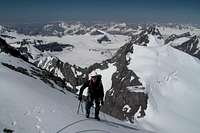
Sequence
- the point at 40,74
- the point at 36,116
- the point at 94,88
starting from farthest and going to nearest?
the point at 40,74
the point at 94,88
the point at 36,116

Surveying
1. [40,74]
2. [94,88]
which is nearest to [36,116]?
[94,88]

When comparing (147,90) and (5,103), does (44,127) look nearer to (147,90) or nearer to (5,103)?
(5,103)

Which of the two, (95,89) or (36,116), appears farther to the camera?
(95,89)

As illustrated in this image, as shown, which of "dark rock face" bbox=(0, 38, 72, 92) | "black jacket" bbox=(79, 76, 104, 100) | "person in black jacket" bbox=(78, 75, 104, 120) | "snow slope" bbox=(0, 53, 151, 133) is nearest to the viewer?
"snow slope" bbox=(0, 53, 151, 133)

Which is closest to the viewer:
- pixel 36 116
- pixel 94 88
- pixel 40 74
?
pixel 36 116

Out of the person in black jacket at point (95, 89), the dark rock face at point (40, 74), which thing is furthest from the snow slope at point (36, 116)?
the dark rock face at point (40, 74)

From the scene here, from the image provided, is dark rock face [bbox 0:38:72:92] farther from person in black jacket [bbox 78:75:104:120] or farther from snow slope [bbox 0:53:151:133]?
person in black jacket [bbox 78:75:104:120]

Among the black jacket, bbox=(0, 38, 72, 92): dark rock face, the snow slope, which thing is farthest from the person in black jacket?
bbox=(0, 38, 72, 92): dark rock face

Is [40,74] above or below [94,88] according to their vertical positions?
below

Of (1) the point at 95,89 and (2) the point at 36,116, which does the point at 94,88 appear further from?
(2) the point at 36,116

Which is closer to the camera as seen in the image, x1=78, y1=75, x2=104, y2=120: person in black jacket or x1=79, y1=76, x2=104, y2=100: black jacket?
x1=78, y1=75, x2=104, y2=120: person in black jacket

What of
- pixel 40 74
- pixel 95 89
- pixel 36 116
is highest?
pixel 95 89

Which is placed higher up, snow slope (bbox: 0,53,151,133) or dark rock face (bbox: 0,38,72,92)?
snow slope (bbox: 0,53,151,133)

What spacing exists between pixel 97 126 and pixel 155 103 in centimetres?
16742
